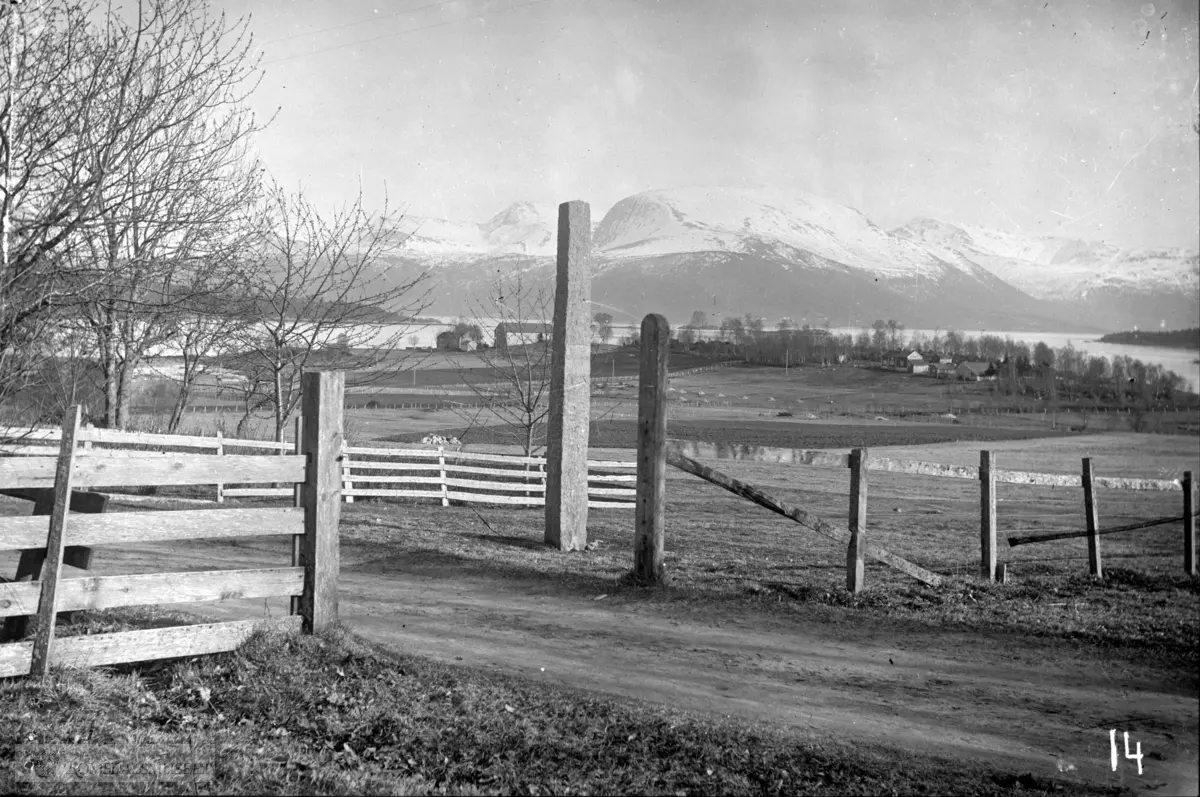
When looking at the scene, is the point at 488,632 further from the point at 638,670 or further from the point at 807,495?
the point at 807,495

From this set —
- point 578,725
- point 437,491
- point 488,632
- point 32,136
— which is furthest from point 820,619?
point 437,491

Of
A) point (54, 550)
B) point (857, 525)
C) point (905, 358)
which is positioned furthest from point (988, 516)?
point (905, 358)

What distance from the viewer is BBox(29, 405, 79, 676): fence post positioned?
5.51 meters

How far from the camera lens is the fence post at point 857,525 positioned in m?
8.89

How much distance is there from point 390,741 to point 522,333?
77.7 feet

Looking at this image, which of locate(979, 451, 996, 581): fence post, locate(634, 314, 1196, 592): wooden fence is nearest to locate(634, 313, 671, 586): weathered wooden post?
locate(634, 314, 1196, 592): wooden fence

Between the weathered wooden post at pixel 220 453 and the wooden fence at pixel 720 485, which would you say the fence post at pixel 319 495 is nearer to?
the wooden fence at pixel 720 485

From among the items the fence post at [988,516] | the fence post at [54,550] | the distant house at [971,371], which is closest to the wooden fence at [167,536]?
the fence post at [54,550]

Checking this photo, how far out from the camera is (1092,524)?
1038 centimetres

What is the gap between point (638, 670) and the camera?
6484mm

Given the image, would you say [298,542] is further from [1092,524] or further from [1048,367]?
[1092,524]

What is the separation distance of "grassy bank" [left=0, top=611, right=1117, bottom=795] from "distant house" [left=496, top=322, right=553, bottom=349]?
22123mm

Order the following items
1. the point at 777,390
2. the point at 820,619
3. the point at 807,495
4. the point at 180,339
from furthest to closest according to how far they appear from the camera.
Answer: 1. the point at 777,390
2. the point at 807,495
3. the point at 180,339
4. the point at 820,619

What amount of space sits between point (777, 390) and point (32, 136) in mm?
78834
